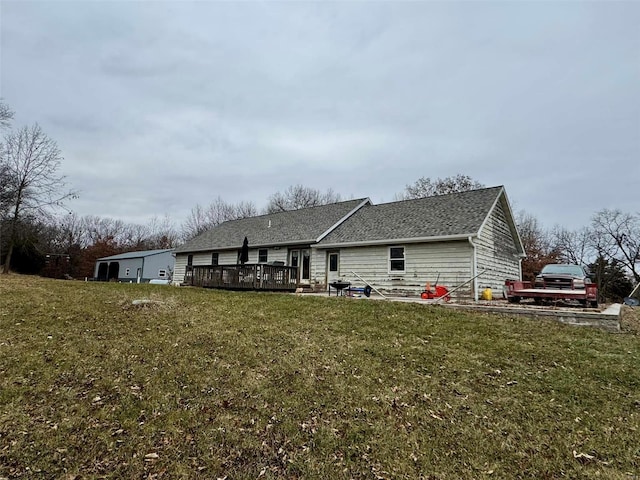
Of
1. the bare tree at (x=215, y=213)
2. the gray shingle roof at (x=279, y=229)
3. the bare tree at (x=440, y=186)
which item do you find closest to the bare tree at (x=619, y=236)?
the bare tree at (x=440, y=186)

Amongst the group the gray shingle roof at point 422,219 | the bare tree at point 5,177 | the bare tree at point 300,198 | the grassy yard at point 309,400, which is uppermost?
the bare tree at point 300,198

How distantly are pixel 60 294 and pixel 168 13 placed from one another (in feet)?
30.2

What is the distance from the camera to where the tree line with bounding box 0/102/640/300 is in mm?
19406

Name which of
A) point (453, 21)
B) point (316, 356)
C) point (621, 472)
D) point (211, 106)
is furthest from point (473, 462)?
point (211, 106)

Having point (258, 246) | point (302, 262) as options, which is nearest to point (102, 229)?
point (258, 246)

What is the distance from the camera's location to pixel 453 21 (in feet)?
37.6

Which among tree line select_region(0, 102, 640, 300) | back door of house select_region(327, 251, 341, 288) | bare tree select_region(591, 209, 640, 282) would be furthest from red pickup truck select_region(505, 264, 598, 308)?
bare tree select_region(591, 209, 640, 282)

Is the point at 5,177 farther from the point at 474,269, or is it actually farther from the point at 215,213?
the point at 215,213

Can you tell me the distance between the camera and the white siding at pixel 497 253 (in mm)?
13789

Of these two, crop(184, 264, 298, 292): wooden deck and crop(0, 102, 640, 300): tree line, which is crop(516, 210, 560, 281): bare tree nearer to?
crop(0, 102, 640, 300): tree line

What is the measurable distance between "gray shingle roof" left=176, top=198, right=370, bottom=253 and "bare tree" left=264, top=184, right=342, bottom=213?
13920 millimetres

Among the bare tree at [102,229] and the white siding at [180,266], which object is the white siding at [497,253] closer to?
the white siding at [180,266]

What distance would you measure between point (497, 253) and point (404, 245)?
4.32m

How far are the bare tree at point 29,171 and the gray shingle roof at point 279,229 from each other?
834 cm
